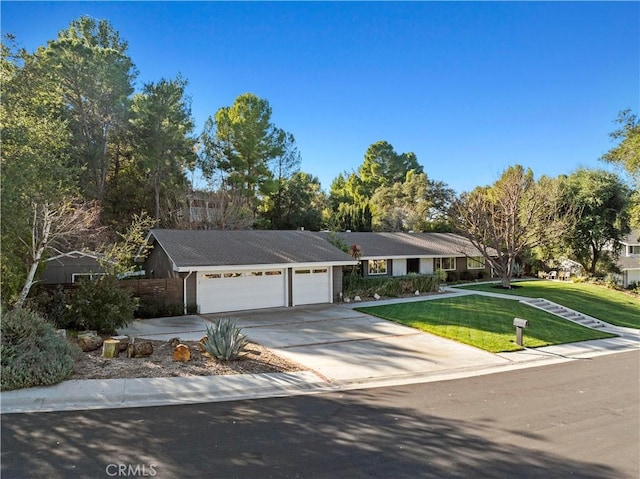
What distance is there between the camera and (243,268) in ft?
58.7

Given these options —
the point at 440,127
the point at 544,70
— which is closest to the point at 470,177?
the point at 440,127

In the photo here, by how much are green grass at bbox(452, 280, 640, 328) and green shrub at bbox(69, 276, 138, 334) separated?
2039 cm

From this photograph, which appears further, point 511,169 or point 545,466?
point 511,169

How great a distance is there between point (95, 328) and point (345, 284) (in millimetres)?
13177

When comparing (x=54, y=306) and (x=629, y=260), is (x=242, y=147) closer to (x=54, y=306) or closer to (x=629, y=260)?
(x=54, y=306)

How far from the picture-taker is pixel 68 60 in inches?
963

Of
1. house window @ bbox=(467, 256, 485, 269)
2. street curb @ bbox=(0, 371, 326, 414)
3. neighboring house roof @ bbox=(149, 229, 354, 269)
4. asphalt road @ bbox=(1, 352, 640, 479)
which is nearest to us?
asphalt road @ bbox=(1, 352, 640, 479)

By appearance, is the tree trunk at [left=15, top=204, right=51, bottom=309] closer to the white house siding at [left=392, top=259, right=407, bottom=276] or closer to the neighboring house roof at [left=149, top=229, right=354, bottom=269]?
the neighboring house roof at [left=149, top=229, right=354, bottom=269]

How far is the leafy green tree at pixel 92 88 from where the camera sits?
24.7 m

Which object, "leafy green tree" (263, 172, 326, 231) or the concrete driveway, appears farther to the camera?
"leafy green tree" (263, 172, 326, 231)

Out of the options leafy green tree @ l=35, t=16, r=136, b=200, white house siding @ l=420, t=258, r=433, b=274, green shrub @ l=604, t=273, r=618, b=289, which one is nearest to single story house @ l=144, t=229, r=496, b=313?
white house siding @ l=420, t=258, r=433, b=274

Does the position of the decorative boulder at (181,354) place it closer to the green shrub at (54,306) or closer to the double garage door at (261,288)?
the green shrub at (54,306)

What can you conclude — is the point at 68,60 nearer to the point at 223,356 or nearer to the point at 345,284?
the point at 345,284

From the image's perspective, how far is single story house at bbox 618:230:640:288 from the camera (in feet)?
114
